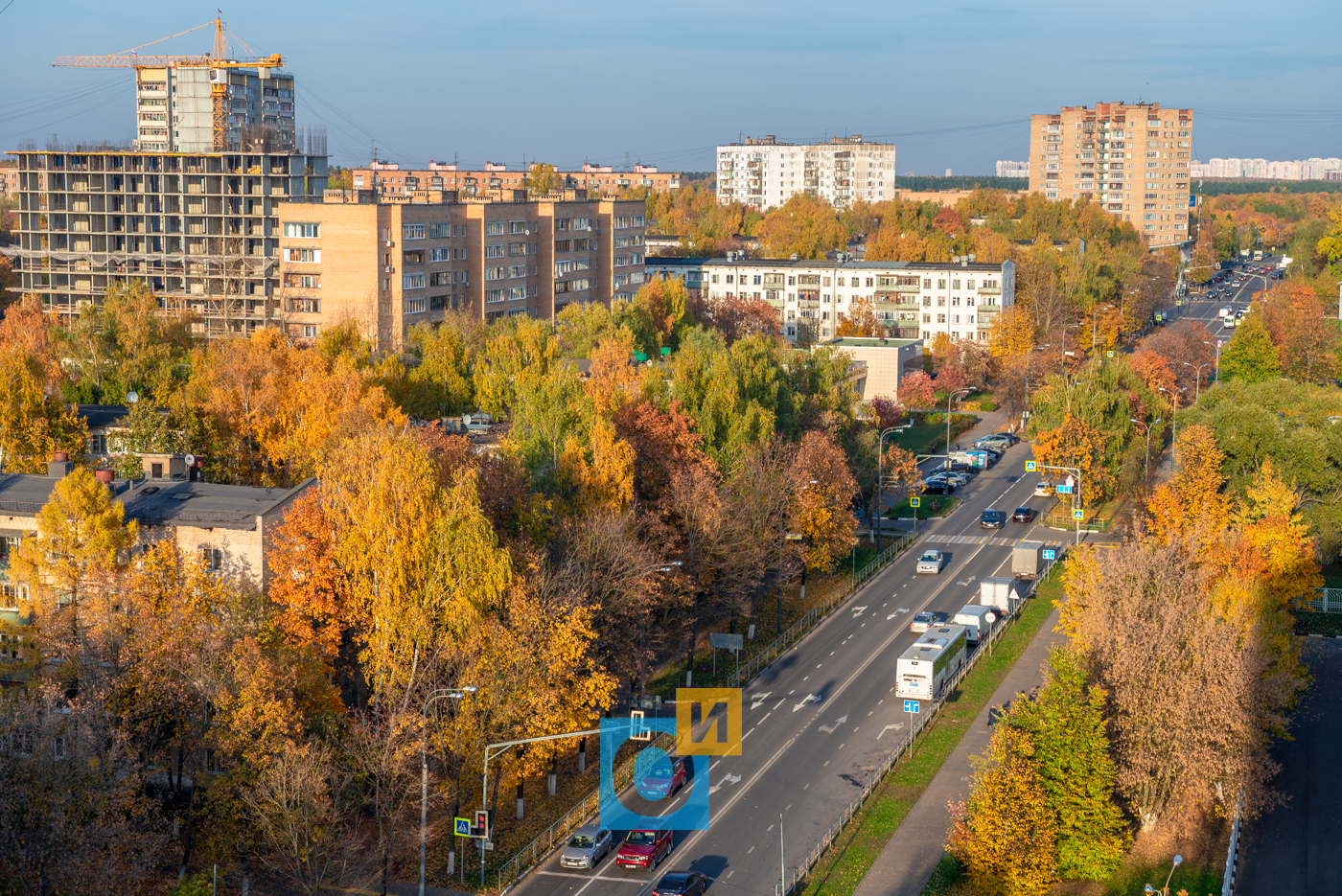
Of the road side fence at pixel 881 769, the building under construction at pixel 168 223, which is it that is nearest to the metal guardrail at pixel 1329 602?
the road side fence at pixel 881 769

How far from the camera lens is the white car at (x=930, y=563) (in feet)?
215

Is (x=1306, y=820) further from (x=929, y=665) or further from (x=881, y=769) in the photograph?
(x=929, y=665)

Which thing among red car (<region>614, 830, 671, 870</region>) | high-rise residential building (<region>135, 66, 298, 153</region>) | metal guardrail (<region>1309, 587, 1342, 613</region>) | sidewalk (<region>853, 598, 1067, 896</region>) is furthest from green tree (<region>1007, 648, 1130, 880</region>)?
high-rise residential building (<region>135, 66, 298, 153</region>)

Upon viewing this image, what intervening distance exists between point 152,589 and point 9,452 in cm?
2335

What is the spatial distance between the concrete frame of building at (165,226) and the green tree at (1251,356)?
Result: 78.0m

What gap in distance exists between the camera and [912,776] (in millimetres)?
43125

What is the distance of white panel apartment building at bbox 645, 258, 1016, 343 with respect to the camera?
125 metres

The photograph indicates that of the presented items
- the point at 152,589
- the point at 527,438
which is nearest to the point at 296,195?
the point at 527,438

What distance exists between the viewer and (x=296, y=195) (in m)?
119

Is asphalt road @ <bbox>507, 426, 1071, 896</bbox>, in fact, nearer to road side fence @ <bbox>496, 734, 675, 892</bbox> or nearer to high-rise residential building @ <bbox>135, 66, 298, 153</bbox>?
road side fence @ <bbox>496, 734, 675, 892</bbox>

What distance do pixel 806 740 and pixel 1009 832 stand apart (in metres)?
11.5

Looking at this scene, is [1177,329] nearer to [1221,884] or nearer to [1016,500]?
[1016,500]

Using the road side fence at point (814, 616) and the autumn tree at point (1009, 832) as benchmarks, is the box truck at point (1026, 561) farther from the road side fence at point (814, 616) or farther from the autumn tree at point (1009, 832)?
the autumn tree at point (1009, 832)

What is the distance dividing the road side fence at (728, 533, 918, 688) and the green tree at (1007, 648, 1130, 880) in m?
16.0
